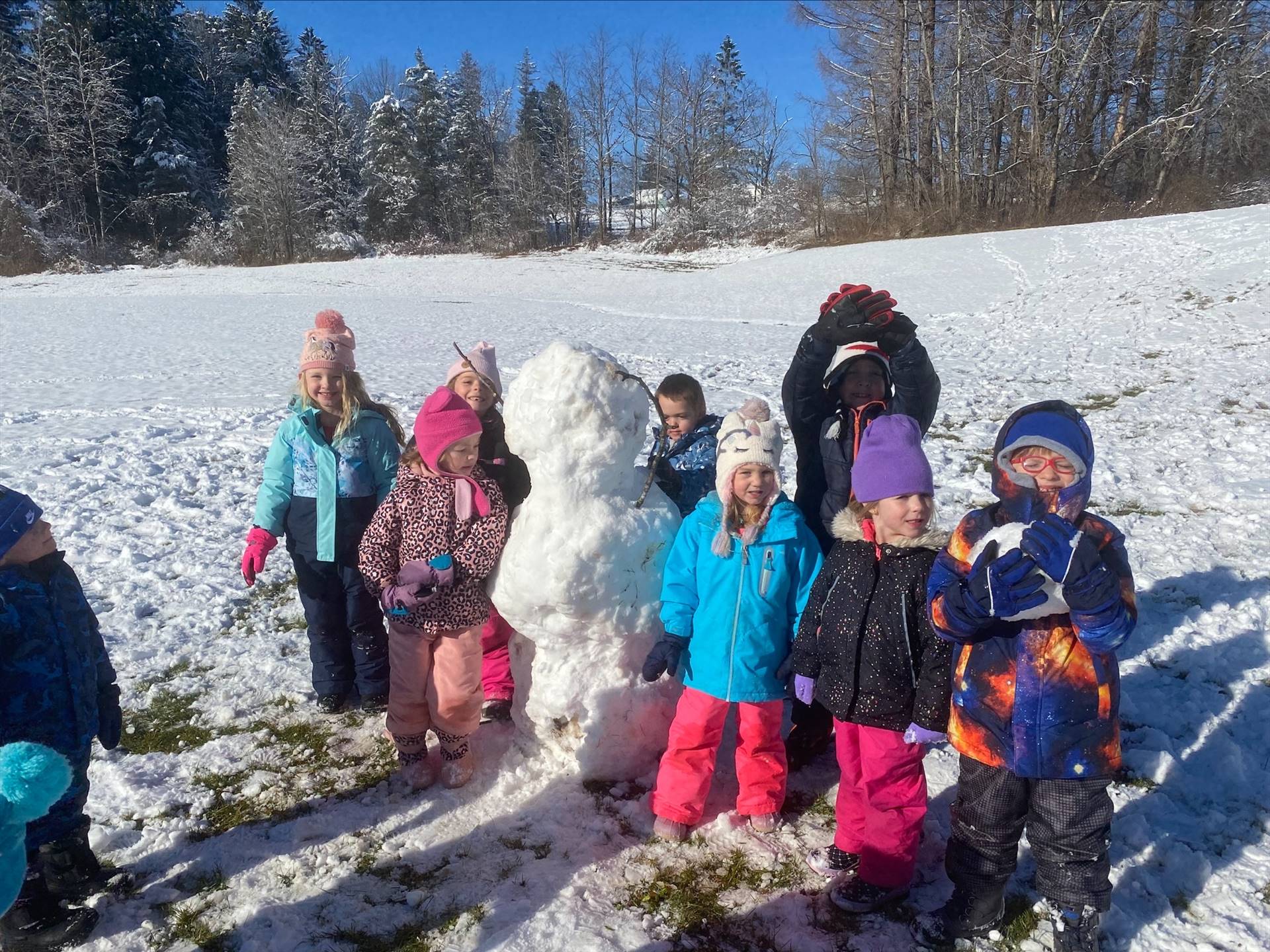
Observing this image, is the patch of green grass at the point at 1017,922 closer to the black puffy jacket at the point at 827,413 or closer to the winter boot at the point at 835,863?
the winter boot at the point at 835,863

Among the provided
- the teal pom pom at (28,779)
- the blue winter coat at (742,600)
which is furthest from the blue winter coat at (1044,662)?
the teal pom pom at (28,779)

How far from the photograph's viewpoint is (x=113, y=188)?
3244cm

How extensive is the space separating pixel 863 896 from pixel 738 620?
87cm

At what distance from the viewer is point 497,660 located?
3.43 m

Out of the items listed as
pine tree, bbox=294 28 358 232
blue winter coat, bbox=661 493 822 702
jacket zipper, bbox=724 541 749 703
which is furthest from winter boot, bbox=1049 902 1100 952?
pine tree, bbox=294 28 358 232

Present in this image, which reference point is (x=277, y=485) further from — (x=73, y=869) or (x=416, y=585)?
Result: (x=73, y=869)

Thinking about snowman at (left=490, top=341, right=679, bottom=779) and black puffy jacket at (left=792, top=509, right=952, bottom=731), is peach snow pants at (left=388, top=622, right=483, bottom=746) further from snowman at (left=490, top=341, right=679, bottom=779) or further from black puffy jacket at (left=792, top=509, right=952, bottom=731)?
black puffy jacket at (left=792, top=509, right=952, bottom=731)

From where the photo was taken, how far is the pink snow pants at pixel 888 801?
91.8 inches

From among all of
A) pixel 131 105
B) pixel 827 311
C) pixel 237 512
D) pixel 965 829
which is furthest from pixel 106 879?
pixel 131 105

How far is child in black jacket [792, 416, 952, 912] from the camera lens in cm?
222

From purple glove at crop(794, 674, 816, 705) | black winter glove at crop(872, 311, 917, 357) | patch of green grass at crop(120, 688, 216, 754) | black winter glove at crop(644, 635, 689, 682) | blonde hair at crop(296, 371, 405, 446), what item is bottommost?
patch of green grass at crop(120, 688, 216, 754)

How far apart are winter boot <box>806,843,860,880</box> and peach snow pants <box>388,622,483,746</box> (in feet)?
4.13

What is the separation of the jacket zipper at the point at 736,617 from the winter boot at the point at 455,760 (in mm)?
1044

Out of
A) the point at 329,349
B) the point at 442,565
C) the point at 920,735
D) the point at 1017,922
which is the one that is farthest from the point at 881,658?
the point at 329,349
